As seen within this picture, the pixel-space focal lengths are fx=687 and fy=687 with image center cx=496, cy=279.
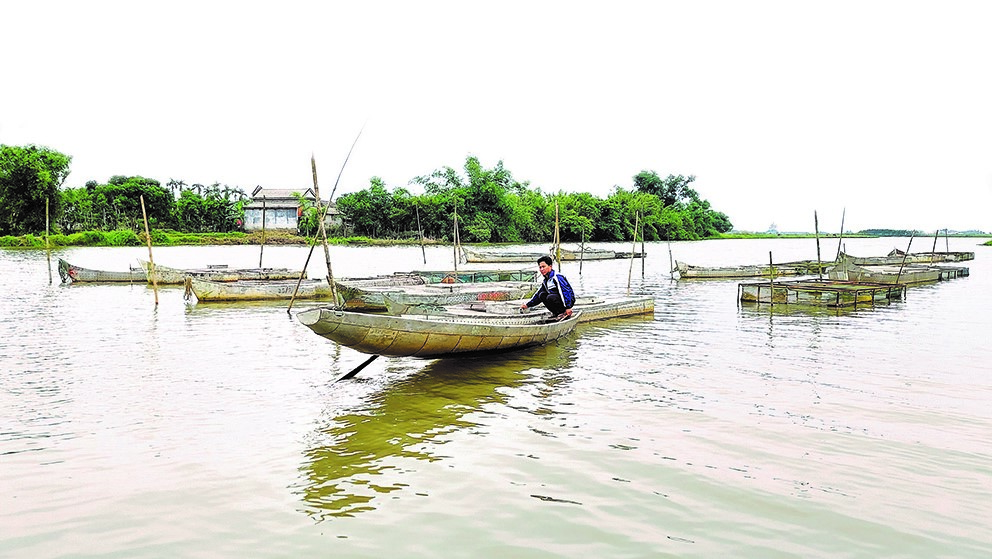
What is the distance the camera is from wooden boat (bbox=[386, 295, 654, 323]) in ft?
31.8

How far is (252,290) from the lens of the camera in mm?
17391

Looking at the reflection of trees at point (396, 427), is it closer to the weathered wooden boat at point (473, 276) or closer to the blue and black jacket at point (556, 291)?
the blue and black jacket at point (556, 291)

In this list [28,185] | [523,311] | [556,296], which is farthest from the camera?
[28,185]

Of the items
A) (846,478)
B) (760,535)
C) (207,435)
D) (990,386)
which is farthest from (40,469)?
(990,386)

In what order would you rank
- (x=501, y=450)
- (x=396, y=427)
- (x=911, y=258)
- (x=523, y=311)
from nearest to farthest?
(x=501, y=450)
(x=396, y=427)
(x=523, y=311)
(x=911, y=258)

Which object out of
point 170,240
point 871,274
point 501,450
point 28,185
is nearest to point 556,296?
point 501,450

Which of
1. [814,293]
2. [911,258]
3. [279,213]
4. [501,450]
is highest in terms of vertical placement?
[279,213]

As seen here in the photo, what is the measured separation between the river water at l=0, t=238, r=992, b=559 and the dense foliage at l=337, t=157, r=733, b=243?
137ft

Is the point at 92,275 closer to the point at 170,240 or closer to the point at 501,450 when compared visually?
the point at 501,450

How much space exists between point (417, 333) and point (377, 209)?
4988 centimetres

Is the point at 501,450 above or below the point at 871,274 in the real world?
below

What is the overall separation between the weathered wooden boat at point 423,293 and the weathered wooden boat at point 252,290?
1.74 metres

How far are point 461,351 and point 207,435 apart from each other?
2.95m

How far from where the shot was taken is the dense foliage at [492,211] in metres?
55.5
